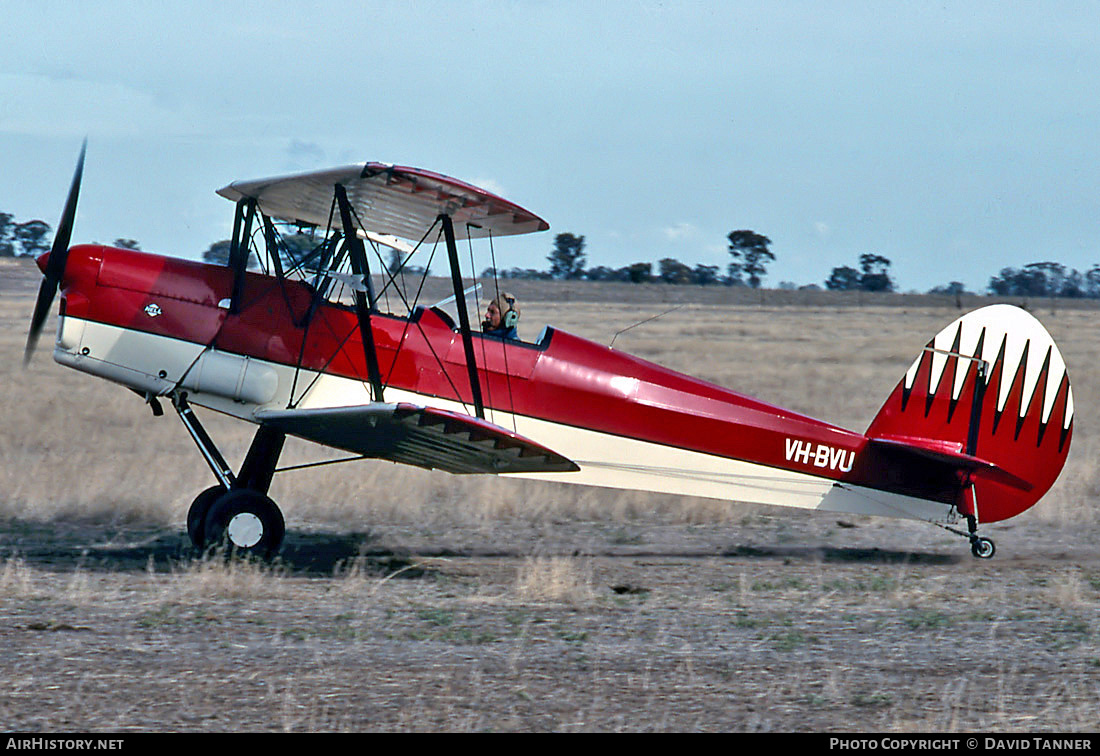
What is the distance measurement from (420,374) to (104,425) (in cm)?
902

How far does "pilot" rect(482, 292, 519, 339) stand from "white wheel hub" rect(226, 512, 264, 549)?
6.89ft

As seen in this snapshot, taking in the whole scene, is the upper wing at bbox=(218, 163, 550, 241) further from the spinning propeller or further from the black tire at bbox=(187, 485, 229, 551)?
the black tire at bbox=(187, 485, 229, 551)

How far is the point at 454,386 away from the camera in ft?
27.3

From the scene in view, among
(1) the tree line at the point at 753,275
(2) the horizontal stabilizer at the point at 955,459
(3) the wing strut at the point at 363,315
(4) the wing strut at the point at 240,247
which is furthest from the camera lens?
(1) the tree line at the point at 753,275

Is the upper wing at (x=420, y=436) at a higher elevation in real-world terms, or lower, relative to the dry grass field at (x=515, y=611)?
higher

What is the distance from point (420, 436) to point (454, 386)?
77 cm

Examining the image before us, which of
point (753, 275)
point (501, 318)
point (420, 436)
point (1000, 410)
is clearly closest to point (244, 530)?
point (420, 436)

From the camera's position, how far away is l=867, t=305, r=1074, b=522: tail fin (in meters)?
8.86

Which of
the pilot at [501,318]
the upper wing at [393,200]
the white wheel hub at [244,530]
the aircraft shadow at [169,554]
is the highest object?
the upper wing at [393,200]

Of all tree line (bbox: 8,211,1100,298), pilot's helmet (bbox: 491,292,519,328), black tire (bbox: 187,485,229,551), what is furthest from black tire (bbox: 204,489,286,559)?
tree line (bbox: 8,211,1100,298)

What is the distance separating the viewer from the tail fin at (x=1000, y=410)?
8859 millimetres

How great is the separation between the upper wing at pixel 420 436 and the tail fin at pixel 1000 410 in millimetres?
2886

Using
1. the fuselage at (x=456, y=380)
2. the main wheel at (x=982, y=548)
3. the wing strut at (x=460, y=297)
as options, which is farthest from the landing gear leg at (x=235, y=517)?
the main wheel at (x=982, y=548)

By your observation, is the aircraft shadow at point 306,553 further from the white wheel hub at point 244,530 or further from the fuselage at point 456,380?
the fuselage at point 456,380
